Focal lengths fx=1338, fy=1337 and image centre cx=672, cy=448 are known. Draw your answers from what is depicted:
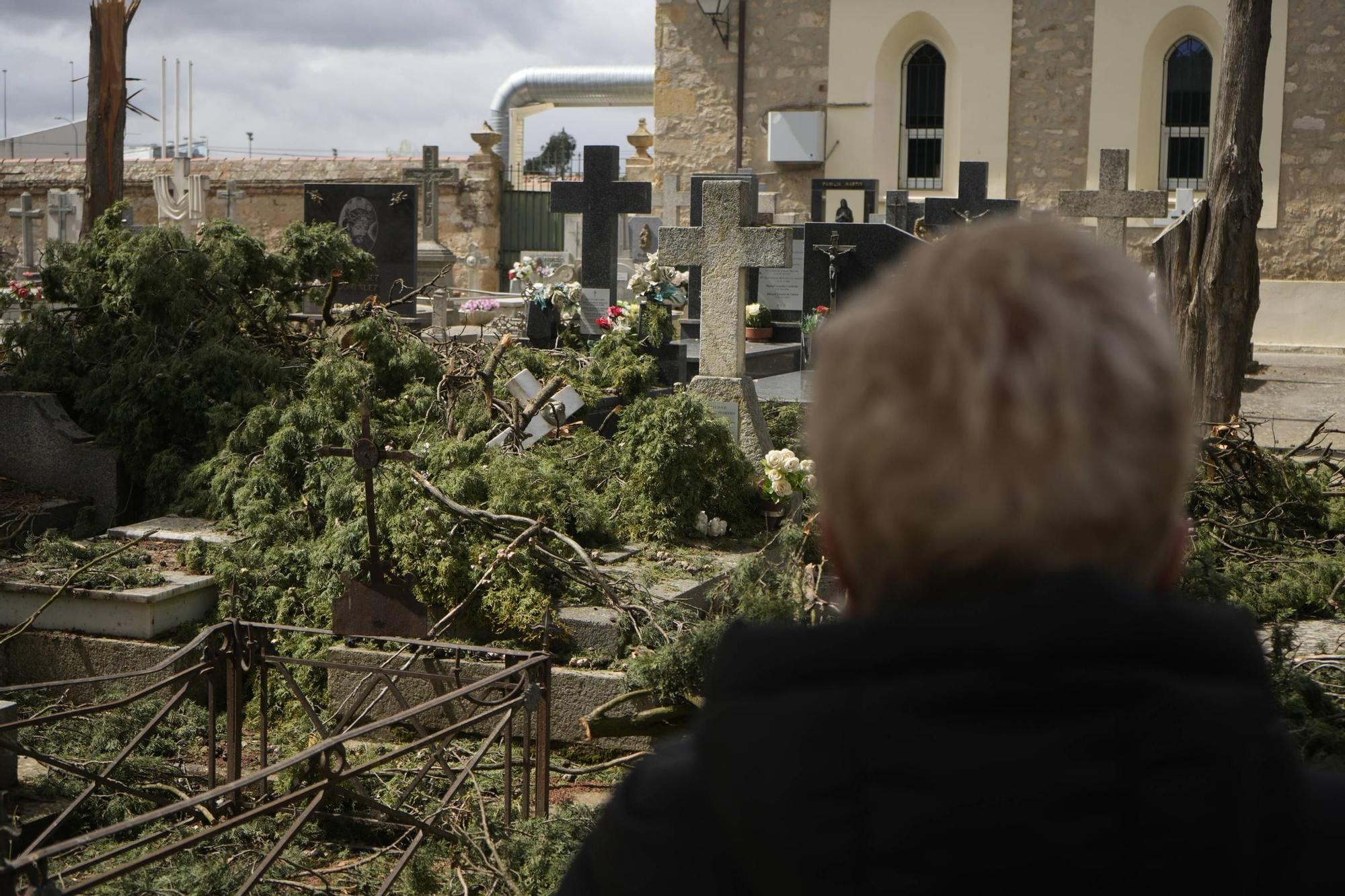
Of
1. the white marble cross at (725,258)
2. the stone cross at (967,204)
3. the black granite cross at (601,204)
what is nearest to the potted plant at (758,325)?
the black granite cross at (601,204)

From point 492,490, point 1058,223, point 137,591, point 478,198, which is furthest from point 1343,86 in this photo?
point 1058,223

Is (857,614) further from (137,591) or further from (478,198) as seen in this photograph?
(478,198)

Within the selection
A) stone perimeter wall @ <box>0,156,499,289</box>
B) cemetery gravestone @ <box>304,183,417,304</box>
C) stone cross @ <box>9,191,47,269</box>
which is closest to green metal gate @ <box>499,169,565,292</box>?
stone perimeter wall @ <box>0,156,499,289</box>

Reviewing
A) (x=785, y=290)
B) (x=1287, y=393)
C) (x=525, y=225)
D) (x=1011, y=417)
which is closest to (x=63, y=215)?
(x=525, y=225)

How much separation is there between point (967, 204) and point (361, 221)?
6.68 metres

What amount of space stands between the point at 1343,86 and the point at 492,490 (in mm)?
16774

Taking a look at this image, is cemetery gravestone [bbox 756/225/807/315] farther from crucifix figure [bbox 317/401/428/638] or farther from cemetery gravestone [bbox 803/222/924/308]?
crucifix figure [bbox 317/401/428/638]

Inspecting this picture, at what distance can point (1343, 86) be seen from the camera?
60.0 feet

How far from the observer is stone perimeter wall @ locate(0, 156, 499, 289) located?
23938 millimetres

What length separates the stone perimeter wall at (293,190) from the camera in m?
23.9

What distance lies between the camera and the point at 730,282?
24.8 ft

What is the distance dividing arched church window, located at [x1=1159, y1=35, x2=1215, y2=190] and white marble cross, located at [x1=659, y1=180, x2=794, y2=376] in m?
14.4

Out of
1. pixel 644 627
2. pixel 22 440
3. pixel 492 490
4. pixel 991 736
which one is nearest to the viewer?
pixel 991 736

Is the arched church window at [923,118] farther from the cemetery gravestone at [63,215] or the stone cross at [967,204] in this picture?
the cemetery gravestone at [63,215]
